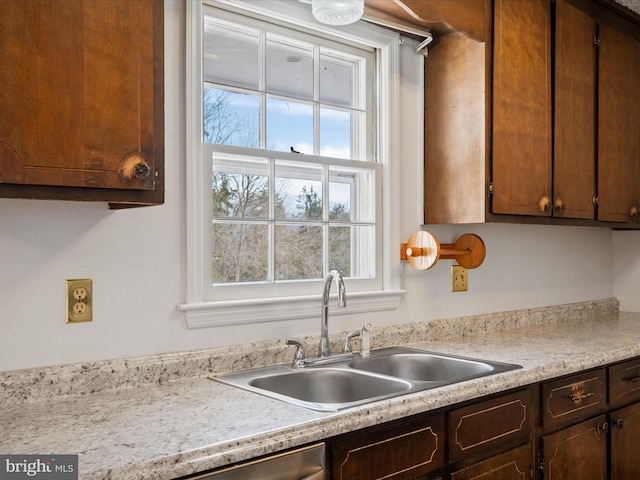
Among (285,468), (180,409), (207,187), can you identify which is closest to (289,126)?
(207,187)

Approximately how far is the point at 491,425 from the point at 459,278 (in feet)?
3.21

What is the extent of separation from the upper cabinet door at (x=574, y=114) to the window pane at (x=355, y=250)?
34.3 inches

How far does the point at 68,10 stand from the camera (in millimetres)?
1305

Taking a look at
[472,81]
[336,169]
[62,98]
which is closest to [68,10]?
[62,98]

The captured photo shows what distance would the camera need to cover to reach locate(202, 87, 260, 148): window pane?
2039 millimetres

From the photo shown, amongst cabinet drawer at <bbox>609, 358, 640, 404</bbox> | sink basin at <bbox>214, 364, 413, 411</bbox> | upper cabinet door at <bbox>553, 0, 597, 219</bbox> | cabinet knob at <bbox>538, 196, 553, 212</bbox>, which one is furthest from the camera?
upper cabinet door at <bbox>553, 0, 597, 219</bbox>

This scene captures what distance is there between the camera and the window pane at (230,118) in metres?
2.04

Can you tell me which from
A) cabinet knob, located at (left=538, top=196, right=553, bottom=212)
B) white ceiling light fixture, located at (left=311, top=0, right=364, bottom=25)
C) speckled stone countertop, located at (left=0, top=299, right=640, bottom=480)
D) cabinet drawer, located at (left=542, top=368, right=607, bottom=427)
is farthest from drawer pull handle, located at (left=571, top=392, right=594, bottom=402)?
white ceiling light fixture, located at (left=311, top=0, right=364, bottom=25)

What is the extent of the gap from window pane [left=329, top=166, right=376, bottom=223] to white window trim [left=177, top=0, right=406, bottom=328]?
0.06 metres

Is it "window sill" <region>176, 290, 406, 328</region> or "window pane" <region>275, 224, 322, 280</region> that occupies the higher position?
"window pane" <region>275, 224, 322, 280</region>

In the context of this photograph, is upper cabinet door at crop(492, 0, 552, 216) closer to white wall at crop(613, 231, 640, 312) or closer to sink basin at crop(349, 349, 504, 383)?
sink basin at crop(349, 349, 504, 383)

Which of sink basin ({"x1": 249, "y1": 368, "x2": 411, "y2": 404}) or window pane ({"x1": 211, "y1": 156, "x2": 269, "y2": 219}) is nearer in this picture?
sink basin ({"x1": 249, "y1": 368, "x2": 411, "y2": 404})

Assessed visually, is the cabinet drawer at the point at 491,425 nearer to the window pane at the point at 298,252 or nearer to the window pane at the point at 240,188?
the window pane at the point at 298,252

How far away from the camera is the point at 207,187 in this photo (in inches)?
77.2
